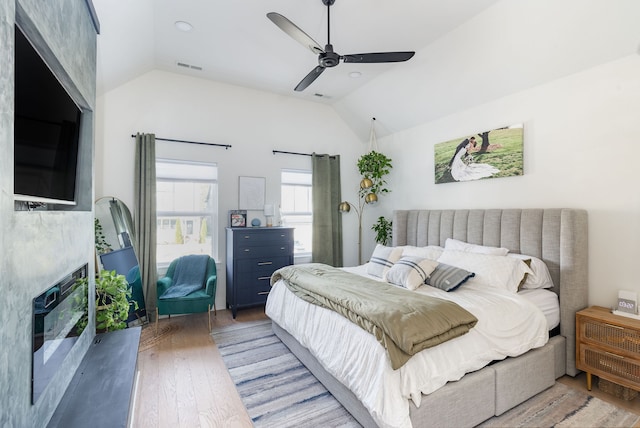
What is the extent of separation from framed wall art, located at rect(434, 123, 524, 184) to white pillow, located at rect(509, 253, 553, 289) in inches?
39.1

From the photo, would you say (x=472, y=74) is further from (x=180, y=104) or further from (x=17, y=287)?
(x=17, y=287)

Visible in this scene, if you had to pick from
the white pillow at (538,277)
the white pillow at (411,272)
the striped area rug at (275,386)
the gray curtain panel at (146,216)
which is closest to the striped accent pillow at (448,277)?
the white pillow at (411,272)

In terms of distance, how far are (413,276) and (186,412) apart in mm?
2107

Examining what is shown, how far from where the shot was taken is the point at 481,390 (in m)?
1.93

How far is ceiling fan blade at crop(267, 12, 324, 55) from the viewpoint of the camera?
214cm

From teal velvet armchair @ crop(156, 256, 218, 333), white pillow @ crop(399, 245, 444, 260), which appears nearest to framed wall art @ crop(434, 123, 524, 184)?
white pillow @ crop(399, 245, 444, 260)

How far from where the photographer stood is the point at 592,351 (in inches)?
94.0

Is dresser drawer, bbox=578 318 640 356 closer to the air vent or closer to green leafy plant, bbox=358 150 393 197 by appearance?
green leafy plant, bbox=358 150 393 197

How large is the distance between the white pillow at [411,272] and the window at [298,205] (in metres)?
2.32

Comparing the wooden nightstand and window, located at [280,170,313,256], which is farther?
window, located at [280,170,313,256]

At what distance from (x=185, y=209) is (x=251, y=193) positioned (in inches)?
37.0

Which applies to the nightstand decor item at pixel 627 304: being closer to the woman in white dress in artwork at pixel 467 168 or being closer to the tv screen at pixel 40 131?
the woman in white dress in artwork at pixel 467 168

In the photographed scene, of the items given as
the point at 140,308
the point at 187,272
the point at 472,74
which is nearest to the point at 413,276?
the point at 472,74

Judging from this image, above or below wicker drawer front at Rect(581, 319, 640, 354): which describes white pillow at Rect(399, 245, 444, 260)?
above
